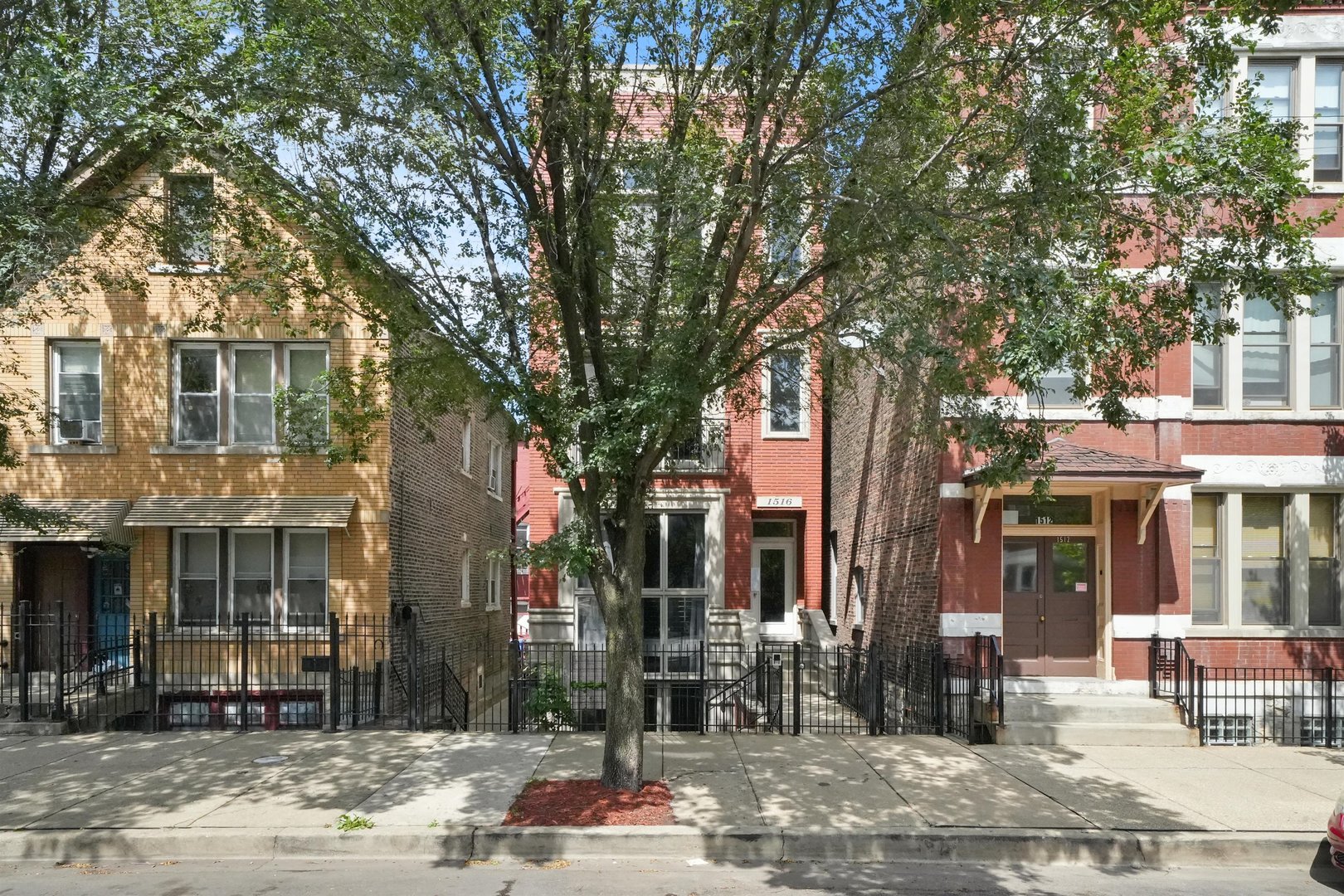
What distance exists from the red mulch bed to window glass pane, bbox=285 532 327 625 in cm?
689

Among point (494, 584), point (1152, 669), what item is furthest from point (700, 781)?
point (494, 584)

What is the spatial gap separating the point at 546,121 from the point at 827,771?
24.3ft

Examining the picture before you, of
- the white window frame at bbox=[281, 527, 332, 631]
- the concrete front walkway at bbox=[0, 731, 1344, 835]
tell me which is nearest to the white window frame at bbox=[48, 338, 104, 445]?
the white window frame at bbox=[281, 527, 332, 631]

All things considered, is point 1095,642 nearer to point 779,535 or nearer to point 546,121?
point 779,535

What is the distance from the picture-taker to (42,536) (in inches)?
581

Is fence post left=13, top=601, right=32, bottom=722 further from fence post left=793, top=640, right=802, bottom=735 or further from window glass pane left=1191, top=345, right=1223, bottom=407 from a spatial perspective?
window glass pane left=1191, top=345, right=1223, bottom=407

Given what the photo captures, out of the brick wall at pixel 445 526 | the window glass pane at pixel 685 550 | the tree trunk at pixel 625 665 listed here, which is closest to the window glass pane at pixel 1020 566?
the window glass pane at pixel 685 550

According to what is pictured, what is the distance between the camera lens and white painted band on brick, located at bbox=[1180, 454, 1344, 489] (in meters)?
14.0

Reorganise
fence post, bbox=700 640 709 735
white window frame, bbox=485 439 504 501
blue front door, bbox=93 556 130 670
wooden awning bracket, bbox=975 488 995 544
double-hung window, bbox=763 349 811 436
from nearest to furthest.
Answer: fence post, bbox=700 640 709 735 < wooden awning bracket, bbox=975 488 995 544 < blue front door, bbox=93 556 130 670 < double-hung window, bbox=763 349 811 436 < white window frame, bbox=485 439 504 501

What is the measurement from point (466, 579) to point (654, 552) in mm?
5733

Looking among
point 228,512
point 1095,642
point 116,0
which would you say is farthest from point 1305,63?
point 228,512

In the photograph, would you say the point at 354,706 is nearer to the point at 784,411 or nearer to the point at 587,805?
the point at 587,805

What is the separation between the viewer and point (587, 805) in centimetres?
948

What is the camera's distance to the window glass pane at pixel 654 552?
61.4 ft
